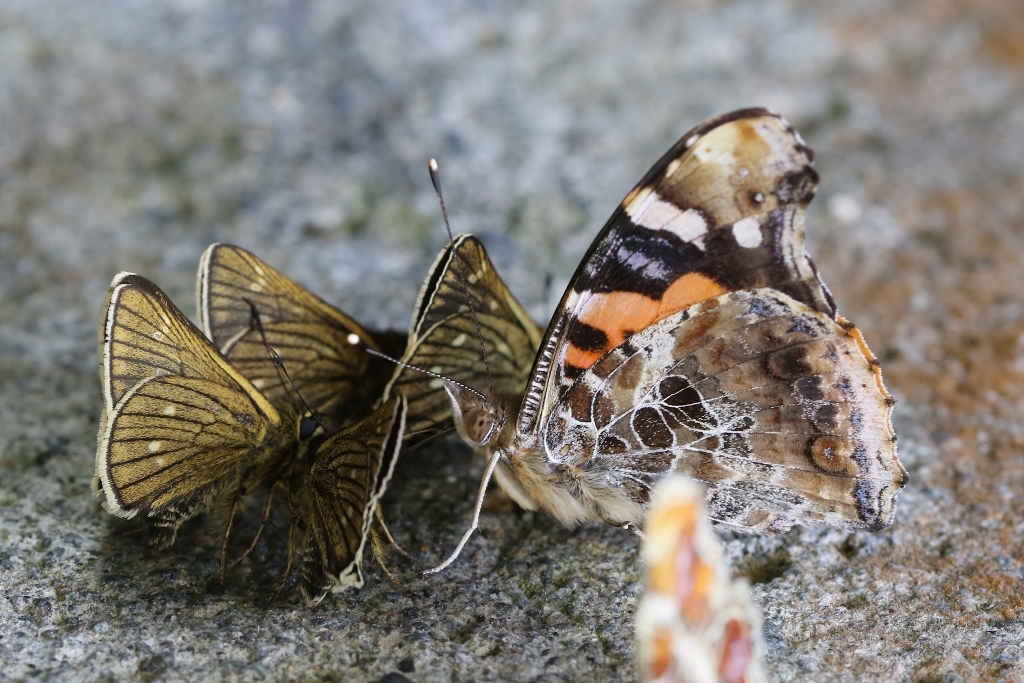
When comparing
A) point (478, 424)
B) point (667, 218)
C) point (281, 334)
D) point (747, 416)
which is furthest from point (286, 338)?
point (747, 416)

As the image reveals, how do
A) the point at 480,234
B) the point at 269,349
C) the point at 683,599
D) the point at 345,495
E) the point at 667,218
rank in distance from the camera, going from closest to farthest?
the point at 683,599 → the point at 345,495 → the point at 667,218 → the point at 269,349 → the point at 480,234

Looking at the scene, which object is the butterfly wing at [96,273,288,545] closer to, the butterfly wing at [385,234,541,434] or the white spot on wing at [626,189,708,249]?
the butterfly wing at [385,234,541,434]

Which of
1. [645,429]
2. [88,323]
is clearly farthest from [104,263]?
[645,429]

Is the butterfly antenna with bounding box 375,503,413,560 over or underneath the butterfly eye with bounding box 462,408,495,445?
underneath

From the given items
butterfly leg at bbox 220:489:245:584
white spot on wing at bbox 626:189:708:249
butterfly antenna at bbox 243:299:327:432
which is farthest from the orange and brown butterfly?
butterfly antenna at bbox 243:299:327:432

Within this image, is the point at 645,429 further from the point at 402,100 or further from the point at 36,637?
the point at 402,100

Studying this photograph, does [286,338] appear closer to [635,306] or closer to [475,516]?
[475,516]

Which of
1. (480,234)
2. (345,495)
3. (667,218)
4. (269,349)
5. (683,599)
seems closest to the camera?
(683,599)

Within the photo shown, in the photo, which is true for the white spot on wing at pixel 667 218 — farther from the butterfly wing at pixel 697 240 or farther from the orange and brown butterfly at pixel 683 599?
the orange and brown butterfly at pixel 683 599
